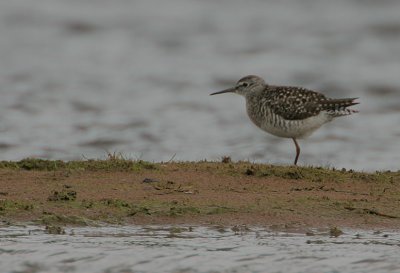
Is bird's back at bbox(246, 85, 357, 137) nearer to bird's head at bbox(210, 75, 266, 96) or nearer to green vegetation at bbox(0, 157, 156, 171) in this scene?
bird's head at bbox(210, 75, 266, 96)

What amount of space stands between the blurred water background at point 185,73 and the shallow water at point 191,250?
3964 mm

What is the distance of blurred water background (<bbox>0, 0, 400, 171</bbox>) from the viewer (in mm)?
16422

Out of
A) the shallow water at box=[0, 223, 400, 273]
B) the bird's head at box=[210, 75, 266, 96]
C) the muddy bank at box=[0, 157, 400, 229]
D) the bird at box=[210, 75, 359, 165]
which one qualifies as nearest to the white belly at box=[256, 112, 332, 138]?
the bird at box=[210, 75, 359, 165]

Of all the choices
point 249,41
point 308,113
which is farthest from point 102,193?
point 249,41

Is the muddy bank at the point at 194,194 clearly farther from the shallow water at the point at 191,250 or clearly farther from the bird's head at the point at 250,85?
the bird's head at the point at 250,85

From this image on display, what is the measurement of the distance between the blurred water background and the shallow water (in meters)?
3.96

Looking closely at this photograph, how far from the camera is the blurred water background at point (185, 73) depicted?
1642 centimetres

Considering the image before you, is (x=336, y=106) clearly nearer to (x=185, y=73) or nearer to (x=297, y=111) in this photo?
(x=297, y=111)

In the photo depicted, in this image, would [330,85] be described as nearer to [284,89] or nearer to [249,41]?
[249,41]

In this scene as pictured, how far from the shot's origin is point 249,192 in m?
11.1

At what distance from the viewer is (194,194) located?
10977 millimetres

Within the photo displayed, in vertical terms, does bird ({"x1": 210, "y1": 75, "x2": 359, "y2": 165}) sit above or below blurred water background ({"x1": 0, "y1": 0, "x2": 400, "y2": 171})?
below

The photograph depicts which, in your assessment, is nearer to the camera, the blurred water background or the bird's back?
the bird's back

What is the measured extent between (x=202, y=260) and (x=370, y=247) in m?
1.43
